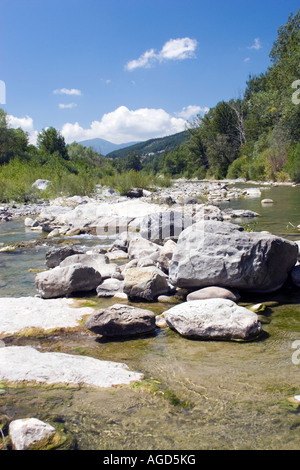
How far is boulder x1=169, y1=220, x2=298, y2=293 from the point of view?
543cm

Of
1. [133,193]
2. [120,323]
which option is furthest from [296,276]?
[133,193]

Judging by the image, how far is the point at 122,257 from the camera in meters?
8.80

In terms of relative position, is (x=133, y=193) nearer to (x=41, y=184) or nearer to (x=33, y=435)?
(x=41, y=184)

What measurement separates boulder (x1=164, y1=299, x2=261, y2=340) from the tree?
58003 millimetres

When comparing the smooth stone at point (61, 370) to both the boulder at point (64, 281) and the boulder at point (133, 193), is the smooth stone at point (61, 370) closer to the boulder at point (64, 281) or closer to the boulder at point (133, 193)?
the boulder at point (64, 281)

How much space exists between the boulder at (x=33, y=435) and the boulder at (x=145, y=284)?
127 inches

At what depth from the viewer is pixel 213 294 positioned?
17.2 ft

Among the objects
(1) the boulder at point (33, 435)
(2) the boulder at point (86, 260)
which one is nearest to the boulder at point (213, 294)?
(2) the boulder at point (86, 260)

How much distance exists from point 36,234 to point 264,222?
8166 millimetres

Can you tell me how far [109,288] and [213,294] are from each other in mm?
1794

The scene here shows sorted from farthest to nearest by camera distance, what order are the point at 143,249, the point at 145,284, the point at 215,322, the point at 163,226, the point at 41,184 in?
the point at 41,184 → the point at 163,226 → the point at 143,249 → the point at 145,284 → the point at 215,322

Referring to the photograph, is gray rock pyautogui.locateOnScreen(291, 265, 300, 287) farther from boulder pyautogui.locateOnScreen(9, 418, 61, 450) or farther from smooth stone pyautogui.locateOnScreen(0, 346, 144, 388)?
boulder pyautogui.locateOnScreen(9, 418, 61, 450)

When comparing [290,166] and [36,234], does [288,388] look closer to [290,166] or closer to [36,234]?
[36,234]

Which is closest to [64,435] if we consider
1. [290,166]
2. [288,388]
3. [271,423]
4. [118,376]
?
[118,376]
